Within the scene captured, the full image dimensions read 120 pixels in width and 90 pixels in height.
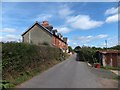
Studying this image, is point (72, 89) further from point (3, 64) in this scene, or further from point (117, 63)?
point (117, 63)

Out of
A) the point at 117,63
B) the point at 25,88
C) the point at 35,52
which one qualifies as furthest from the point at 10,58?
the point at 117,63

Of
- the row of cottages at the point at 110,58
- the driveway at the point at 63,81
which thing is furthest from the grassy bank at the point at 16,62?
the row of cottages at the point at 110,58

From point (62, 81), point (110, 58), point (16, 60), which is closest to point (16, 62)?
point (16, 60)

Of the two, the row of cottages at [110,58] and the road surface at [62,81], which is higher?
the row of cottages at [110,58]

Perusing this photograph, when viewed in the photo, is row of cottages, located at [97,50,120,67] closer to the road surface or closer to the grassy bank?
the road surface

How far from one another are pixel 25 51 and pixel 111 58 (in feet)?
55.9

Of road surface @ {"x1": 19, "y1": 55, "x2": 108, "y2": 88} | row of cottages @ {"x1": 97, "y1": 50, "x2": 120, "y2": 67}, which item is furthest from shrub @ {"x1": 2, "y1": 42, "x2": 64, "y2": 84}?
row of cottages @ {"x1": 97, "y1": 50, "x2": 120, "y2": 67}

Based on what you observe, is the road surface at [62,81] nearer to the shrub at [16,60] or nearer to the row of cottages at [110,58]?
the shrub at [16,60]

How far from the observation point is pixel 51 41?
46.8 metres

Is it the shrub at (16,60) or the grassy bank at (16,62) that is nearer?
the grassy bank at (16,62)

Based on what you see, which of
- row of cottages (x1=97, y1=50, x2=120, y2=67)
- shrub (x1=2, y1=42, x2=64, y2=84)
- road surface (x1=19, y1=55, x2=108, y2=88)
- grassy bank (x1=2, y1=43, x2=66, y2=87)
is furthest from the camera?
row of cottages (x1=97, y1=50, x2=120, y2=67)

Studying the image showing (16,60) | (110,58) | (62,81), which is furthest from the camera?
(110,58)

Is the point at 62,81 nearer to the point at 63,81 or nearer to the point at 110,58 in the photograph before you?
the point at 63,81

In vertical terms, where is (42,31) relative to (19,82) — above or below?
above
